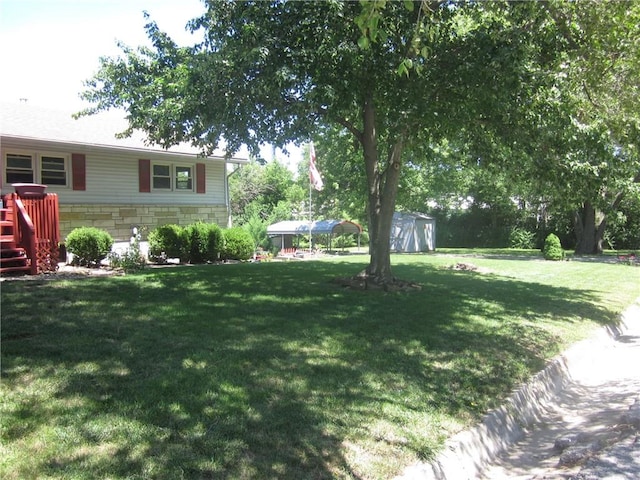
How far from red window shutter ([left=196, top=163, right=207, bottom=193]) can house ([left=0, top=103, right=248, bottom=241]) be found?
4cm

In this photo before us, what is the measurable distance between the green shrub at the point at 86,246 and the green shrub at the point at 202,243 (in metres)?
2.57

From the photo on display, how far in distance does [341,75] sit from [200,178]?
11415mm

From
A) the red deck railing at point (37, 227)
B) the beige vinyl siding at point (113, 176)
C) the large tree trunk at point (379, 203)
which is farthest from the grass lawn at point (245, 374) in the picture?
the beige vinyl siding at point (113, 176)

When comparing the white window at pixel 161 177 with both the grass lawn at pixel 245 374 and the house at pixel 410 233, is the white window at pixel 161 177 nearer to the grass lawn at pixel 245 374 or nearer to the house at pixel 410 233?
the grass lawn at pixel 245 374

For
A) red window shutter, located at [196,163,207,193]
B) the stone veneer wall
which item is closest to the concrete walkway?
the stone veneer wall

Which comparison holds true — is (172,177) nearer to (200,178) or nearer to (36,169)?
(200,178)

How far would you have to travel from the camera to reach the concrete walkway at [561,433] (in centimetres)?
392

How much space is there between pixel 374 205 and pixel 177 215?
31.8ft

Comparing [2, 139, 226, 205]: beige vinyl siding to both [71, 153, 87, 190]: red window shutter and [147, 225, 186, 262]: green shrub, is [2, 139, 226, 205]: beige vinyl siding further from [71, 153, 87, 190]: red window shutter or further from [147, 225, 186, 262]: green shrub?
[147, 225, 186, 262]: green shrub

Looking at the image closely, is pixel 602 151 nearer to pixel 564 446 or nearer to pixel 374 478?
pixel 564 446

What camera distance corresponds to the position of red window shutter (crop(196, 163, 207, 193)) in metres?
18.7

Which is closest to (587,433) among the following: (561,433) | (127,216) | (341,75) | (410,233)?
(561,433)

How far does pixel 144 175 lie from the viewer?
17250 millimetres

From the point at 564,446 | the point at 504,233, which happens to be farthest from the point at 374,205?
the point at 504,233
